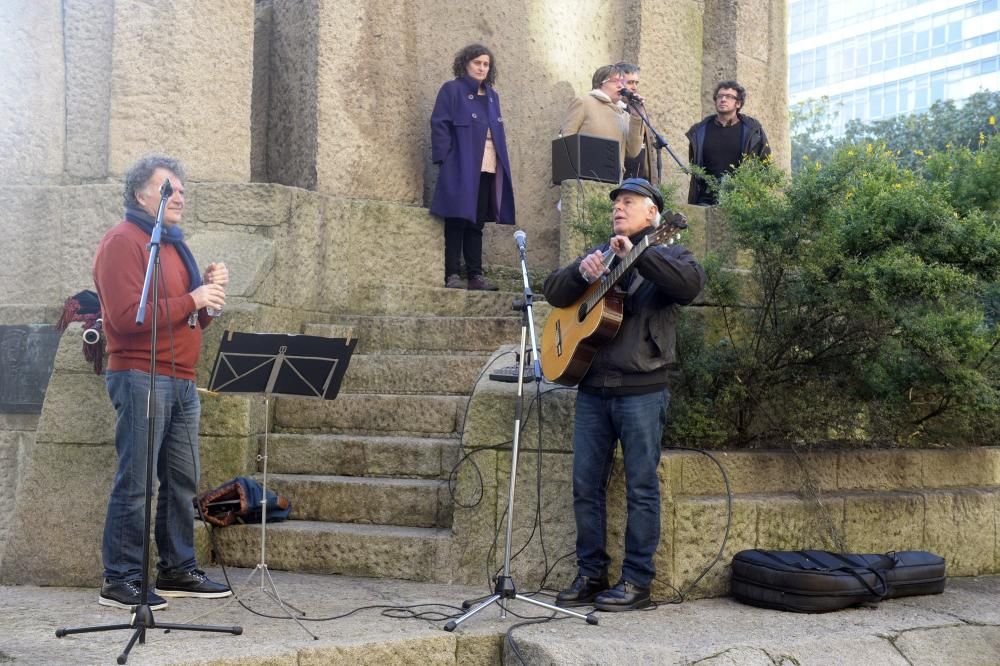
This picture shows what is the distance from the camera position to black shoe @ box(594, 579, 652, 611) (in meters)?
5.37

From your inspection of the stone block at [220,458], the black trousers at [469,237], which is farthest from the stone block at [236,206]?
the stone block at [220,458]

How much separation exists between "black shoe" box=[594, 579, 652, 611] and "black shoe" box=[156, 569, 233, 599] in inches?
68.7

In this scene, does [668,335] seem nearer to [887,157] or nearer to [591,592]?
[591,592]

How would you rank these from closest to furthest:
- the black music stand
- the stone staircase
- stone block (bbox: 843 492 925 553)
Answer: the black music stand < the stone staircase < stone block (bbox: 843 492 925 553)

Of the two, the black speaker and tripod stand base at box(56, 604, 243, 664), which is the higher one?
the black speaker

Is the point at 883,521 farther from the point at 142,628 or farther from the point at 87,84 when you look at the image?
the point at 87,84

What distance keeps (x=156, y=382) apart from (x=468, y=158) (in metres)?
4.47

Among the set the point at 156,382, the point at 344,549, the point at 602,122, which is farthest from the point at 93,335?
the point at 602,122

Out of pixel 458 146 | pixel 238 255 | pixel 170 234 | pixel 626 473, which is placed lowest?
pixel 626 473

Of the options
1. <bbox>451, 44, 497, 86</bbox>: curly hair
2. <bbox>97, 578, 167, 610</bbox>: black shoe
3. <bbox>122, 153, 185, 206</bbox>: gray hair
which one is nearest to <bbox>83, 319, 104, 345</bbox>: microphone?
<bbox>122, 153, 185, 206</bbox>: gray hair

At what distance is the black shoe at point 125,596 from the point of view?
5152 mm

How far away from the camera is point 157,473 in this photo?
18.2 ft

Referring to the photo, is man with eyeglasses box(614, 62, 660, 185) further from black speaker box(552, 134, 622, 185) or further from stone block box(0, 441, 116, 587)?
stone block box(0, 441, 116, 587)

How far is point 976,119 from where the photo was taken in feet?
85.6
